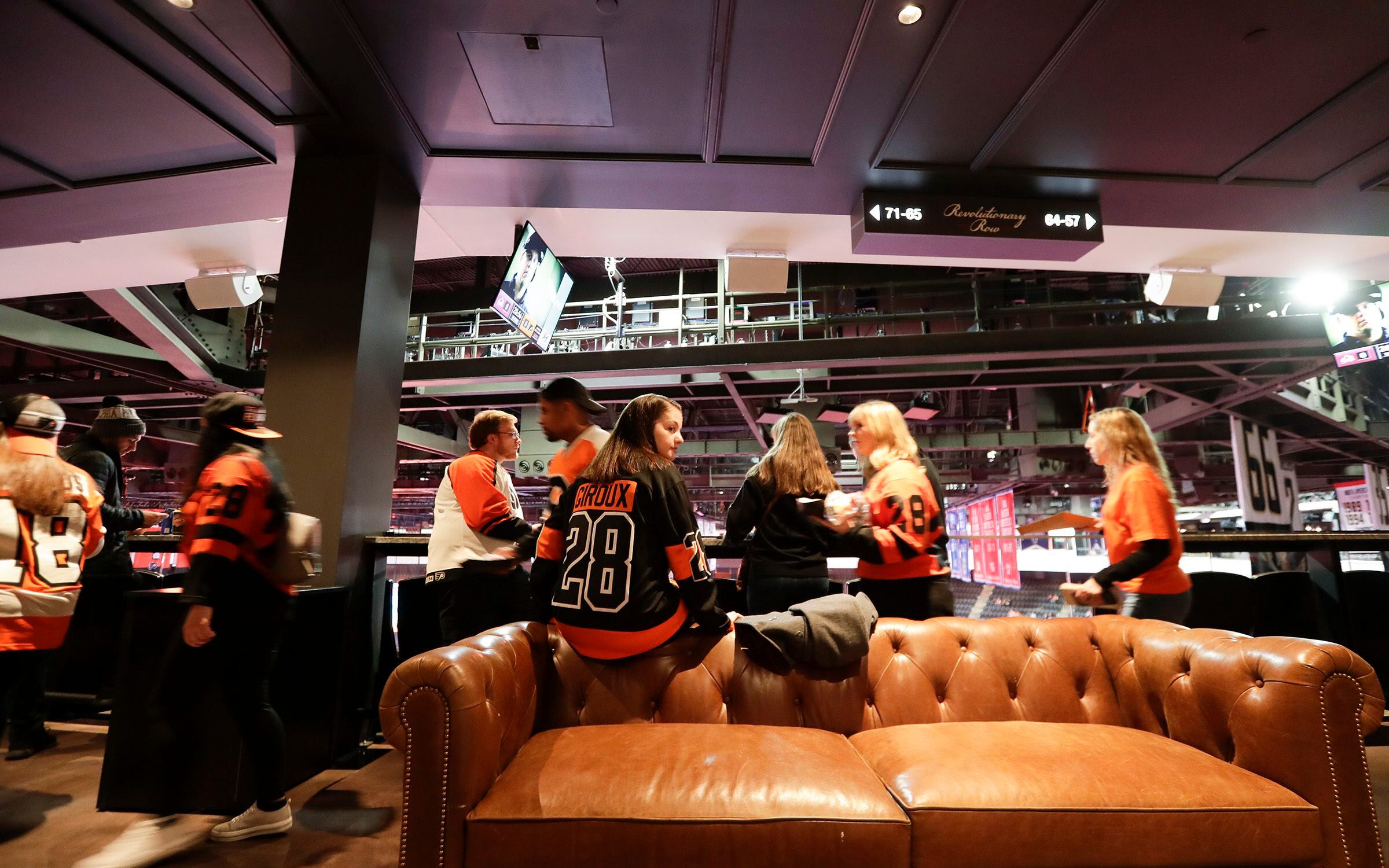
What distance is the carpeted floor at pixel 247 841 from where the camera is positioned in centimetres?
208

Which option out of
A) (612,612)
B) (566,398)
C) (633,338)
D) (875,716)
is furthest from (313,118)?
(633,338)

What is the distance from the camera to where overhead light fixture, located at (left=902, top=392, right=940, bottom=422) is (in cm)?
985

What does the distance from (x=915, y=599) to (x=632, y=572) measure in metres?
1.29

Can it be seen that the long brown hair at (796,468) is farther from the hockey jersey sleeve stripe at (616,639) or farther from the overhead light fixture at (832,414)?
the overhead light fixture at (832,414)

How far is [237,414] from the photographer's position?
240cm

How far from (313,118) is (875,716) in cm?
396

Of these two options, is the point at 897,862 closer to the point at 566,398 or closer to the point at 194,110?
the point at 566,398

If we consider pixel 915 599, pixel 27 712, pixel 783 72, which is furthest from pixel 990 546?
pixel 27 712

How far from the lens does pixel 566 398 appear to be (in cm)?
291

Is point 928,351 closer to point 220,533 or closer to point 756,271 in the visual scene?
point 756,271

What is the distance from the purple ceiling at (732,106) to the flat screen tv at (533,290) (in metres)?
0.47

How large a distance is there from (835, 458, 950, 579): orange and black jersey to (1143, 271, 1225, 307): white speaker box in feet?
15.4

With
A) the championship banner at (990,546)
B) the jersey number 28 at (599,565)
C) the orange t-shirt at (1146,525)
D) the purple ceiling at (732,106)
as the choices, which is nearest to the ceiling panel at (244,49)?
the purple ceiling at (732,106)

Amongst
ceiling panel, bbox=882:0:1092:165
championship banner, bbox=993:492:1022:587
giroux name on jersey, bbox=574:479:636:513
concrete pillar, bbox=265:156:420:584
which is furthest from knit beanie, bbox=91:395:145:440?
championship banner, bbox=993:492:1022:587
